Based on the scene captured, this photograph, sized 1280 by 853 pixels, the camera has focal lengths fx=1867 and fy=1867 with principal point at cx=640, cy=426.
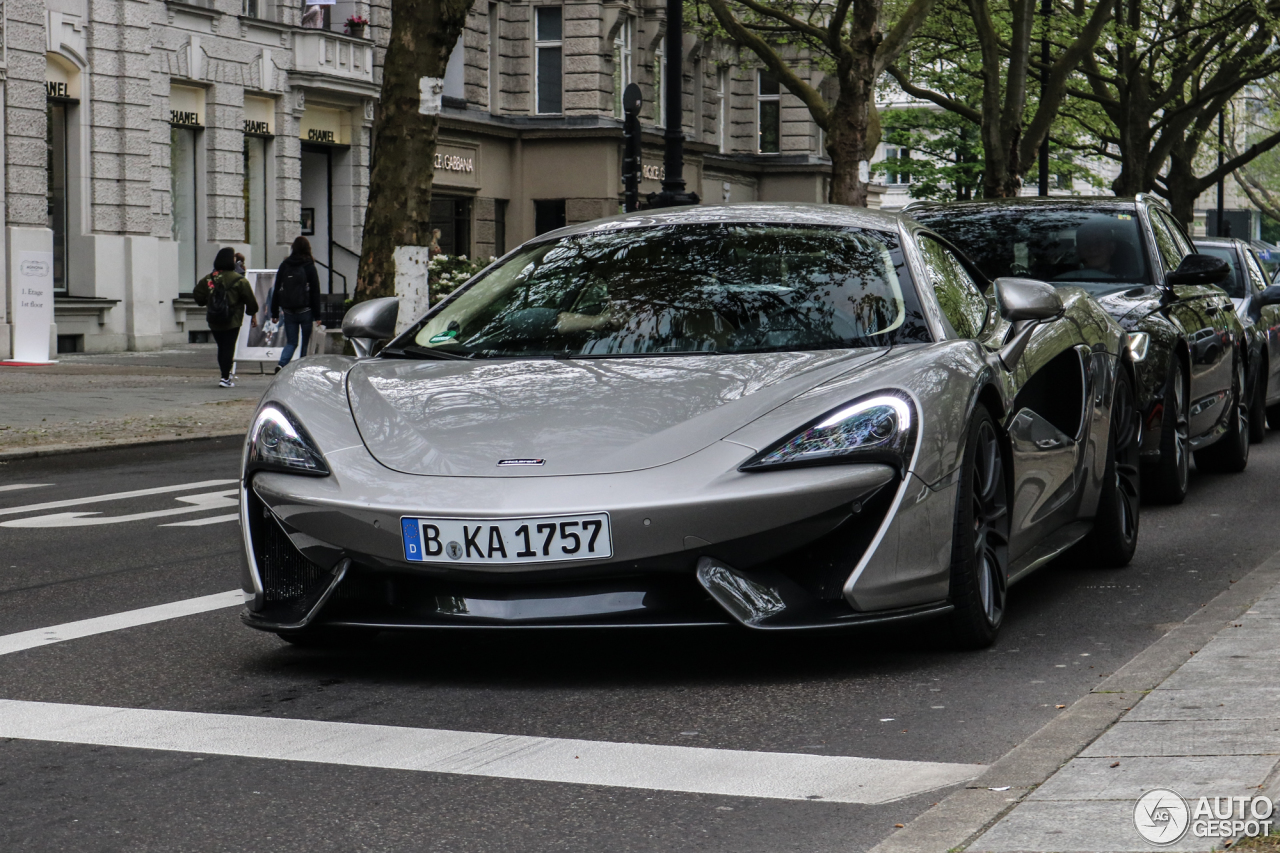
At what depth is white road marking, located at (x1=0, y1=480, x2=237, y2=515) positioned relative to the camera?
9.84 meters

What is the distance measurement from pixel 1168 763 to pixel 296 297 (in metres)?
19.2

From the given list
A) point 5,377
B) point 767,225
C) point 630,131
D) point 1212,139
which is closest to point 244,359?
point 5,377

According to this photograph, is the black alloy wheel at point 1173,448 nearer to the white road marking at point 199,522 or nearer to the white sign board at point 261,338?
the white road marking at point 199,522

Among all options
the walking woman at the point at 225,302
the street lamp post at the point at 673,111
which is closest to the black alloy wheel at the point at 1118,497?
the street lamp post at the point at 673,111

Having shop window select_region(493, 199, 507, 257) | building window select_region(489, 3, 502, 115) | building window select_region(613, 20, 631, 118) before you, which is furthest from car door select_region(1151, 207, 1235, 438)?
building window select_region(613, 20, 631, 118)

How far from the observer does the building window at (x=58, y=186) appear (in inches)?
1079

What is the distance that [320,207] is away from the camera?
1373 inches

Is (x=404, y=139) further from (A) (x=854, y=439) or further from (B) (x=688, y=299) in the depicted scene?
(A) (x=854, y=439)

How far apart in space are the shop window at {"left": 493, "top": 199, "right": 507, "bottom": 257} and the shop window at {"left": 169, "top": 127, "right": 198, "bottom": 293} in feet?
35.5

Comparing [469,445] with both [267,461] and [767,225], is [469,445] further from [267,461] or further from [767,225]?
[767,225]

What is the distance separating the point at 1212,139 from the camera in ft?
179

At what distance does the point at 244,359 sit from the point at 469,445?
61.1 ft

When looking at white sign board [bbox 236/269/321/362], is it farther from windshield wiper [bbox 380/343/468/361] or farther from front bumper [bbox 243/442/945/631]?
front bumper [bbox 243/442/945/631]

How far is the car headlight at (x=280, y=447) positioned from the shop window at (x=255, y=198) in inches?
1074
